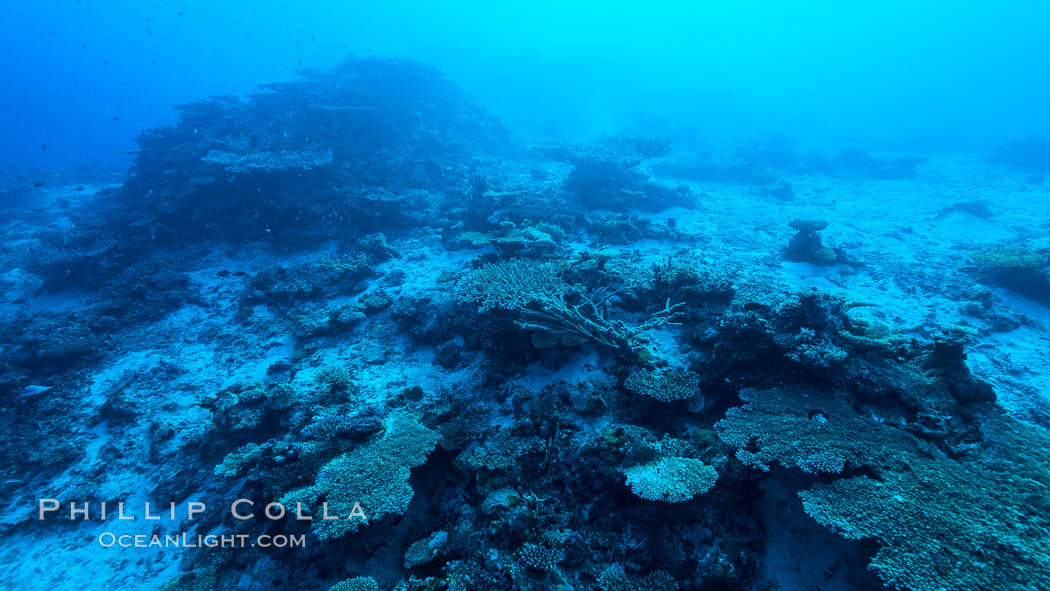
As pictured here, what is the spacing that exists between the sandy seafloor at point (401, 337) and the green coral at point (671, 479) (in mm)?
891

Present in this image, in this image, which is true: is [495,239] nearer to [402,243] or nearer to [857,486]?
[402,243]

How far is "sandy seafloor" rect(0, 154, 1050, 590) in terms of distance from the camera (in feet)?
17.5

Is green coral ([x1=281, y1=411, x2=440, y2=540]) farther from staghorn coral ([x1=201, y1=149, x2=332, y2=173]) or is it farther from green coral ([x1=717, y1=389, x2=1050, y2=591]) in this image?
staghorn coral ([x1=201, y1=149, x2=332, y2=173])

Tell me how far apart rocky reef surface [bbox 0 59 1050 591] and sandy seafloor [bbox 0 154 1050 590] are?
0.07 m

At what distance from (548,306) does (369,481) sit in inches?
137

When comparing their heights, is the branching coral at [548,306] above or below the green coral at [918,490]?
below

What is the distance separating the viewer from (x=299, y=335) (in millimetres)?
8508

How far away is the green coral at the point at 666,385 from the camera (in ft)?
16.1

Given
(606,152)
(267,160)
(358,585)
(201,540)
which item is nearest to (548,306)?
(358,585)

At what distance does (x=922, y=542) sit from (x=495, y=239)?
8.76 m

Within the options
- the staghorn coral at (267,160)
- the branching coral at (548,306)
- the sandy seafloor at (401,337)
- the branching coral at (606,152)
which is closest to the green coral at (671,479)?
the sandy seafloor at (401,337)

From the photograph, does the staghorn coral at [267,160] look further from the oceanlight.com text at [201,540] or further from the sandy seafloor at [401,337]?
the oceanlight.com text at [201,540]

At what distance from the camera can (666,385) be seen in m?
5.02

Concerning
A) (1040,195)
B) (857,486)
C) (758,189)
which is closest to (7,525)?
(857,486)
